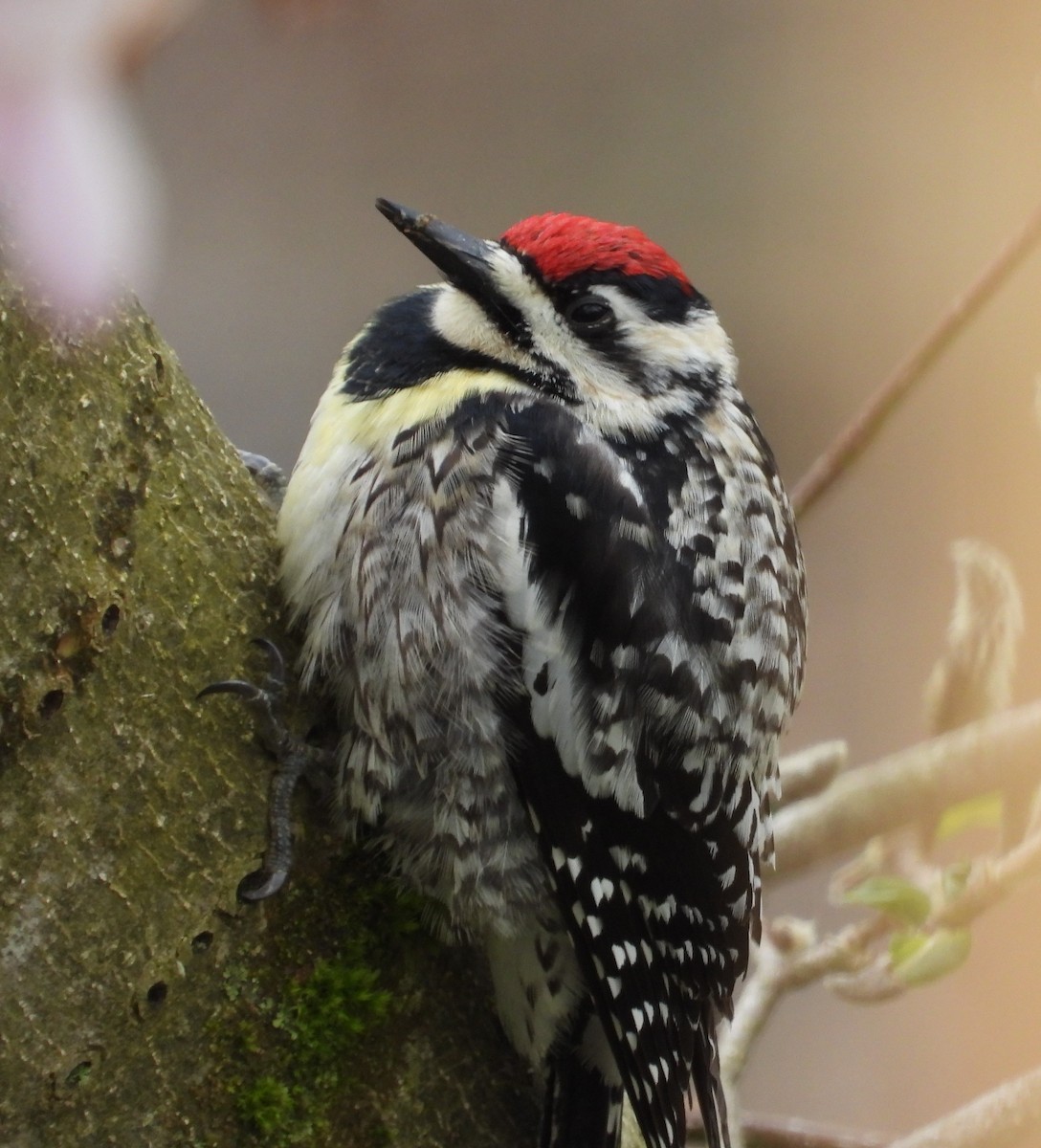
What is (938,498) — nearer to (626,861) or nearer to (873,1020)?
(873,1020)

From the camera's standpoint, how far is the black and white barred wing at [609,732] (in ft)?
3.48

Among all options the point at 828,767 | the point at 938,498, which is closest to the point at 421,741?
the point at 828,767

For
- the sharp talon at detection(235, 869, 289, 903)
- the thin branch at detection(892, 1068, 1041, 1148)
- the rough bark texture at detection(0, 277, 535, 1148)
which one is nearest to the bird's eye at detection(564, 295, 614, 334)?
the rough bark texture at detection(0, 277, 535, 1148)

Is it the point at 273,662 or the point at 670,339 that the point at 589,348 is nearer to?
the point at 670,339

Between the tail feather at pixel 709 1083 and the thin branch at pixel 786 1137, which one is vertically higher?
the tail feather at pixel 709 1083

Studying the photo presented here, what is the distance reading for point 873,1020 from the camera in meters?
2.30

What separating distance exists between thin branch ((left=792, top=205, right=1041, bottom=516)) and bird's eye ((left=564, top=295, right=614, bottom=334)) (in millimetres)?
407

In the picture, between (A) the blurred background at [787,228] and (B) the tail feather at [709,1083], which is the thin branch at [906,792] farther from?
(B) the tail feather at [709,1083]

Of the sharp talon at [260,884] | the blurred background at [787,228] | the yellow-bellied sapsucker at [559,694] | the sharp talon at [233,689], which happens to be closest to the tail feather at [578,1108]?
the yellow-bellied sapsucker at [559,694]

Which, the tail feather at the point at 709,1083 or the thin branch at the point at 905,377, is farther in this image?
the thin branch at the point at 905,377

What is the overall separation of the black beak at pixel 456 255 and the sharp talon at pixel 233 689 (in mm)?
493

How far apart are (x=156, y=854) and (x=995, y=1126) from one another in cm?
111

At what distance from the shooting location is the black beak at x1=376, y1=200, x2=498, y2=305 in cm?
121

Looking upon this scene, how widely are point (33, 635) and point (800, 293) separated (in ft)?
6.24
